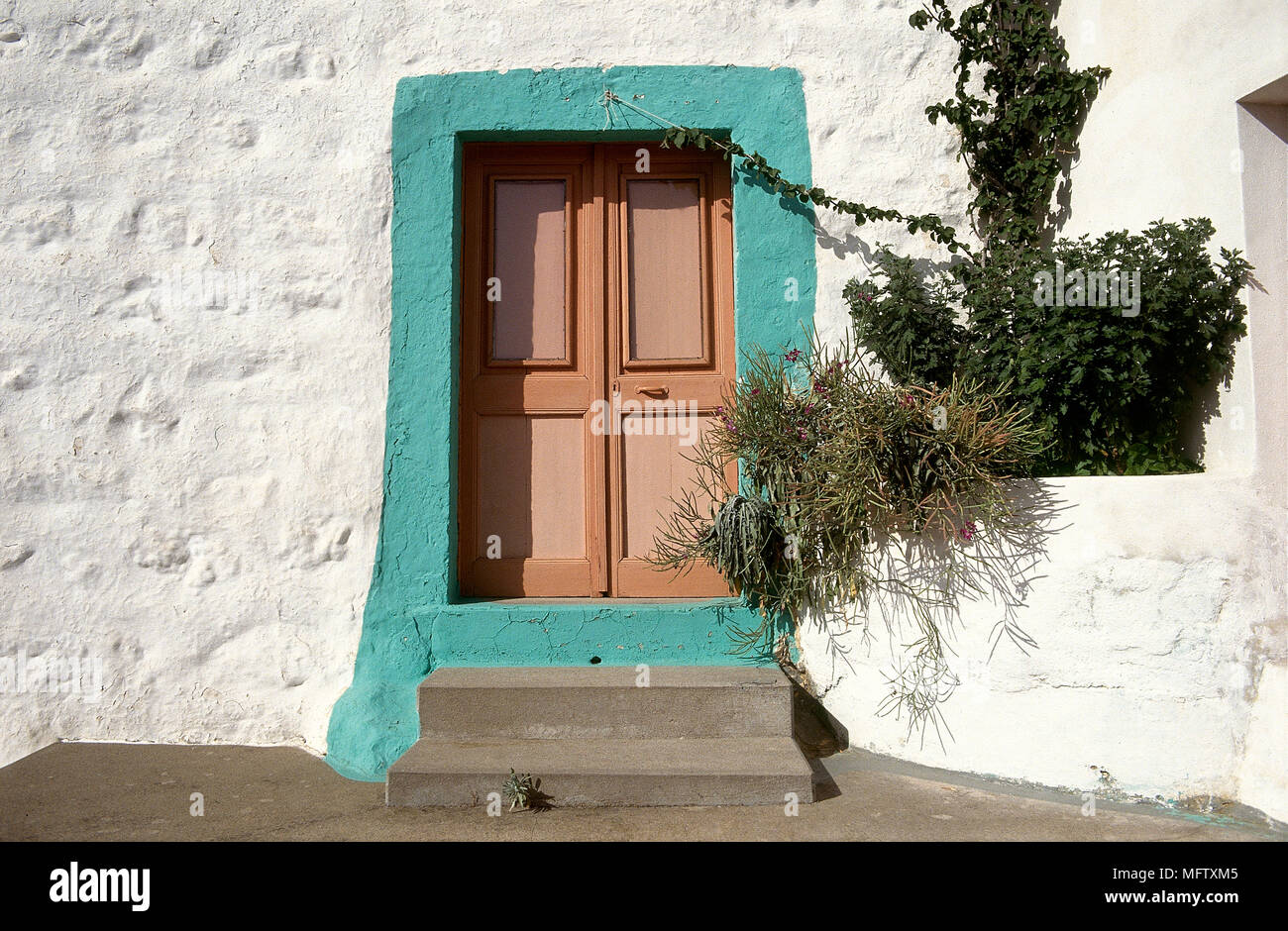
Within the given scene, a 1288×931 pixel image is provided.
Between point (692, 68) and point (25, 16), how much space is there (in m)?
3.04

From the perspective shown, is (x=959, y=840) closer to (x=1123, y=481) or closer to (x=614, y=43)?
(x=1123, y=481)

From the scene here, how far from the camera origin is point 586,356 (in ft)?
13.9

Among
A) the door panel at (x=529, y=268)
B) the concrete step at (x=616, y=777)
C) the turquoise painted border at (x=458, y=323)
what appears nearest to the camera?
the concrete step at (x=616, y=777)

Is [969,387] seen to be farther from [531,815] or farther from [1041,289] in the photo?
[531,815]

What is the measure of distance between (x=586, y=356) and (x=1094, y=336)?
214 cm

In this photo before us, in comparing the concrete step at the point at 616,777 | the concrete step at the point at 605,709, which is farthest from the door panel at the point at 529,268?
the concrete step at the point at 616,777

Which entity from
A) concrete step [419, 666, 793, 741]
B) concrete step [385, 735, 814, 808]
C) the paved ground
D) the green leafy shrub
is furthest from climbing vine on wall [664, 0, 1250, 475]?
concrete step [385, 735, 814, 808]

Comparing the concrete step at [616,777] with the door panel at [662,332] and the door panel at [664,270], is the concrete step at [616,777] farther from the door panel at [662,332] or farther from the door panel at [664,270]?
the door panel at [664,270]

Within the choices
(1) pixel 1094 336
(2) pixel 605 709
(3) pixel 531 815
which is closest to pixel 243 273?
(2) pixel 605 709

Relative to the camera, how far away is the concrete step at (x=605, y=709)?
344 cm

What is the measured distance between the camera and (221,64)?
13.4 feet

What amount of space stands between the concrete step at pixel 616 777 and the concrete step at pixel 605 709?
0.17 meters

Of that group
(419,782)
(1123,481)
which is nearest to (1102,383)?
(1123,481)

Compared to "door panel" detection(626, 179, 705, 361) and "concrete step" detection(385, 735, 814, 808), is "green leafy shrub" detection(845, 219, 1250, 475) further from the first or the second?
"concrete step" detection(385, 735, 814, 808)
